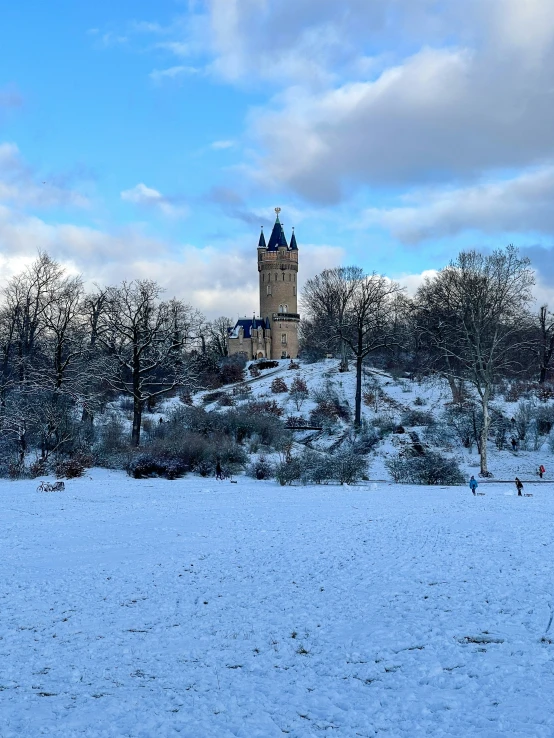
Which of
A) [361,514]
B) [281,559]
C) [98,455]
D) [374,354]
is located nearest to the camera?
[281,559]

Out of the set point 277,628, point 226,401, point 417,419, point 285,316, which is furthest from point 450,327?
point 285,316

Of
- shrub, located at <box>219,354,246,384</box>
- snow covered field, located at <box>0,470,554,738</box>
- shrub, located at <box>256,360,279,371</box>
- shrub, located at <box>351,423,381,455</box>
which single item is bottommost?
snow covered field, located at <box>0,470,554,738</box>

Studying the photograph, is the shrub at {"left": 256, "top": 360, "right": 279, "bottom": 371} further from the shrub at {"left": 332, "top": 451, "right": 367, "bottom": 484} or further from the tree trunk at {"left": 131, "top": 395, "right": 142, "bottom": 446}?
the shrub at {"left": 332, "top": 451, "right": 367, "bottom": 484}

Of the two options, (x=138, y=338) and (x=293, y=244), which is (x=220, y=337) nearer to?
(x=293, y=244)

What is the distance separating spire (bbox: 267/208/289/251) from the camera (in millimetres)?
78438

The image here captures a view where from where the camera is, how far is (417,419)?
35.8 metres

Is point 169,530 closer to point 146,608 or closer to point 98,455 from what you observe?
point 146,608

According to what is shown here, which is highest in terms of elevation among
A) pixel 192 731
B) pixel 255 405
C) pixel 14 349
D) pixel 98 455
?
pixel 14 349

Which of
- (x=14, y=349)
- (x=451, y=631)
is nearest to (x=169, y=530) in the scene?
(x=451, y=631)

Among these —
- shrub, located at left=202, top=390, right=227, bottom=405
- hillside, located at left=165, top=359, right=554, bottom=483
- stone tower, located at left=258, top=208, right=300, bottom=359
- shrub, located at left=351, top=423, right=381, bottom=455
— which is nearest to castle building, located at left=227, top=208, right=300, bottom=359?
stone tower, located at left=258, top=208, right=300, bottom=359

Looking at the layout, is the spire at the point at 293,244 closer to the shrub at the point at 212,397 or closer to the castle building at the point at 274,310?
the castle building at the point at 274,310

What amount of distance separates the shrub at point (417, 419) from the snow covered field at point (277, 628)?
20302mm

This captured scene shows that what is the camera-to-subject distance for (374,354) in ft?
212

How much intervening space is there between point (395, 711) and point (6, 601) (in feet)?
19.5
